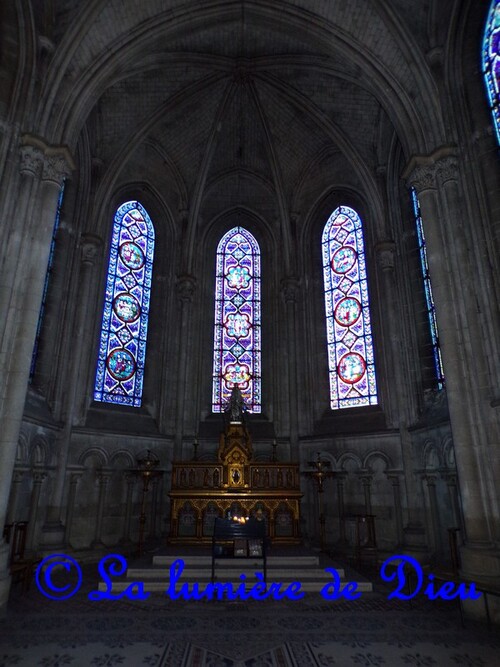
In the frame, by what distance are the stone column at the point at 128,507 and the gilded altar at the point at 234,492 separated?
1.36 meters

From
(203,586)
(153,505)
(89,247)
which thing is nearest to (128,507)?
(153,505)

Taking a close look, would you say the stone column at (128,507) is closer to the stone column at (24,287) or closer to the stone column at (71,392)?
the stone column at (71,392)

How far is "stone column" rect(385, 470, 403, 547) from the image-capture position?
11.4 metres

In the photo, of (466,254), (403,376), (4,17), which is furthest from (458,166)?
(4,17)

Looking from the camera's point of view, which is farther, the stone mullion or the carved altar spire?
the carved altar spire

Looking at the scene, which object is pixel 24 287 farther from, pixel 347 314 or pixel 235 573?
pixel 347 314

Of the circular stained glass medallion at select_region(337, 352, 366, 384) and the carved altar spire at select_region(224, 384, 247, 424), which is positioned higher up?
the circular stained glass medallion at select_region(337, 352, 366, 384)

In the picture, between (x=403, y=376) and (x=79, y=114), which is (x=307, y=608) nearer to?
(x=403, y=376)

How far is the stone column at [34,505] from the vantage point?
1029cm

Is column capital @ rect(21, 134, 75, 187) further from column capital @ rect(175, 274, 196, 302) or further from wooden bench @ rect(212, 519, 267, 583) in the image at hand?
wooden bench @ rect(212, 519, 267, 583)

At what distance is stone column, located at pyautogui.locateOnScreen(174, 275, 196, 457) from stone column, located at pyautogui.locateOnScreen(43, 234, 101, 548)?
10.6 feet

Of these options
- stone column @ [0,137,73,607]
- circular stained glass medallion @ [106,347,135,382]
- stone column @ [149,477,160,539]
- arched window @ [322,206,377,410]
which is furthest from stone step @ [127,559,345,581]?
circular stained glass medallion @ [106,347,135,382]

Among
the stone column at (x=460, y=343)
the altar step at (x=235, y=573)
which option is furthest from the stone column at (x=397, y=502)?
the stone column at (x=460, y=343)

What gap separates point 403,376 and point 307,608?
688cm
